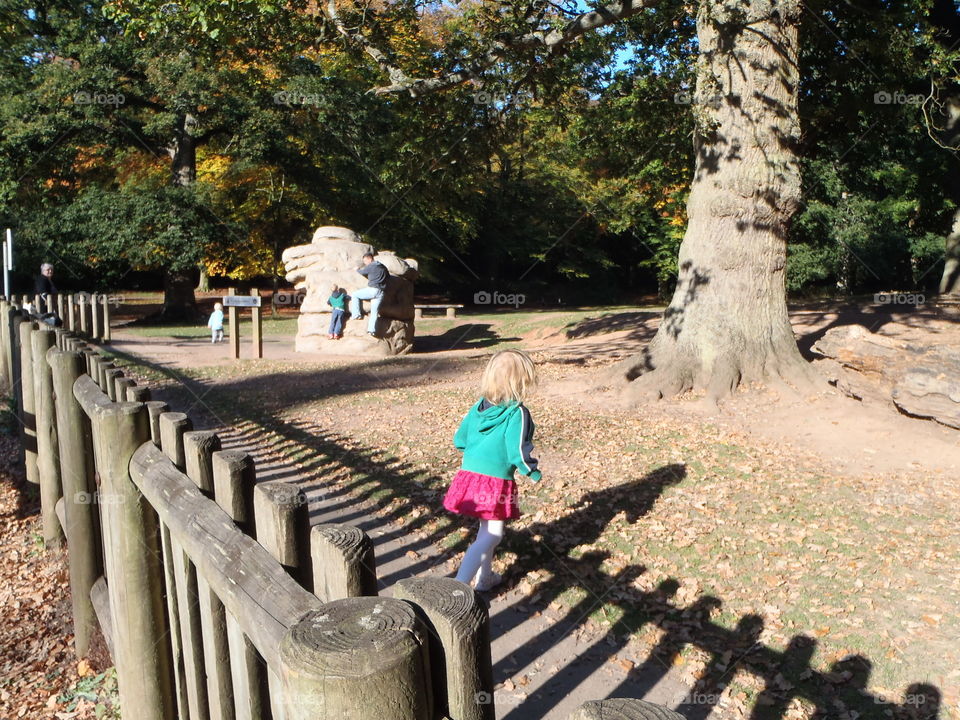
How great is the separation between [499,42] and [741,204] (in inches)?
138

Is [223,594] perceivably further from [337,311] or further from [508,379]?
→ [337,311]

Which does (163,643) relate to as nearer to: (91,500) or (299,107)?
(91,500)

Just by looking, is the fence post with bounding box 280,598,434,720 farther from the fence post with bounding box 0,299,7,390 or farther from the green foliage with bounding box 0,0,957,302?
the green foliage with bounding box 0,0,957,302

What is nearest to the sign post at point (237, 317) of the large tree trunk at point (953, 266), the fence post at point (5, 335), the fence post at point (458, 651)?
the fence post at point (5, 335)

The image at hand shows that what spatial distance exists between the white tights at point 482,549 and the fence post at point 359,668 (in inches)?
128

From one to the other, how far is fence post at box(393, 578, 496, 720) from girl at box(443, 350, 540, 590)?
303 cm

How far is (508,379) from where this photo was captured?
179 inches

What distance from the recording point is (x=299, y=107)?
23547mm

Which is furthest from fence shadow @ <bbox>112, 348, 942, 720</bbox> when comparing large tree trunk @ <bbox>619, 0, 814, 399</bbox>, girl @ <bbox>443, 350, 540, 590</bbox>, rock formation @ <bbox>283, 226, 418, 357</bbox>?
rock formation @ <bbox>283, 226, 418, 357</bbox>

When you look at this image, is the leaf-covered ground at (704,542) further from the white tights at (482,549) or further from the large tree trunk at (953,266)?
the large tree trunk at (953,266)

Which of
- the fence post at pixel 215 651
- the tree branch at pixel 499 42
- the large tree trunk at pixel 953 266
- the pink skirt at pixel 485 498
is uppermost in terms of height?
the tree branch at pixel 499 42

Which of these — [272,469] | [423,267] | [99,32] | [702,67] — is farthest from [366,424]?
[423,267]

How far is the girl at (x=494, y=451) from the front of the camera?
15.0 ft

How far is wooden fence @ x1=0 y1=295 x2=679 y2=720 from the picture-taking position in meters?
1.39
